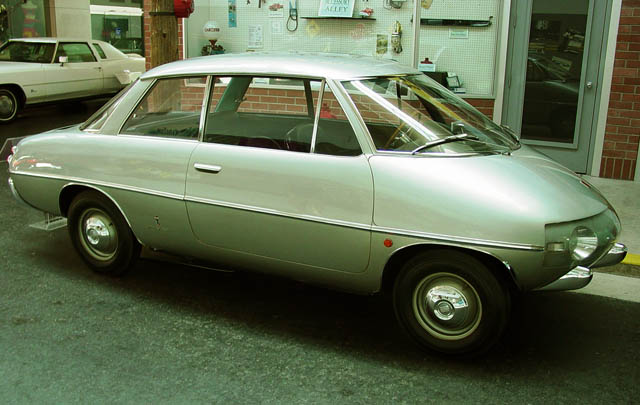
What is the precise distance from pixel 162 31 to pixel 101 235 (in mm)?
2694

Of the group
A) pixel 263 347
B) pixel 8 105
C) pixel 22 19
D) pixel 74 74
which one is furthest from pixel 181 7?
pixel 22 19

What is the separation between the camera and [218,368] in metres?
3.94

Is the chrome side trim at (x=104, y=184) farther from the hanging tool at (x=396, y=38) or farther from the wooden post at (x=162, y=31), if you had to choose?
the hanging tool at (x=396, y=38)

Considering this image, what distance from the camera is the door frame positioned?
321 inches

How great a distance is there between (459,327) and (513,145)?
134cm

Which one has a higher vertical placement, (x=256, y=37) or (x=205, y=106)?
(x=256, y=37)

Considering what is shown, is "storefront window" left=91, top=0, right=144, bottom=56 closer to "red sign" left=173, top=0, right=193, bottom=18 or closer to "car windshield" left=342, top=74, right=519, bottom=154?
"red sign" left=173, top=0, right=193, bottom=18

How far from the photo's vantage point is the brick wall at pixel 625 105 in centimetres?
802

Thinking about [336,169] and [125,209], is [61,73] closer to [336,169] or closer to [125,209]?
[125,209]

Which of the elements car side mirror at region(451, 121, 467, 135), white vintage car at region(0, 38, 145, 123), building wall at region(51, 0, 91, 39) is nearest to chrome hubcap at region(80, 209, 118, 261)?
car side mirror at region(451, 121, 467, 135)

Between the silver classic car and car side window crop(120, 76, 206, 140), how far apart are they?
1 cm

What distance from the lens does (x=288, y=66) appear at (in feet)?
15.0

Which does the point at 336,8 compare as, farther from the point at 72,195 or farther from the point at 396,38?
the point at 72,195

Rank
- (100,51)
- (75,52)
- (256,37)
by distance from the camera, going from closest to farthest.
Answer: (256,37)
(75,52)
(100,51)
